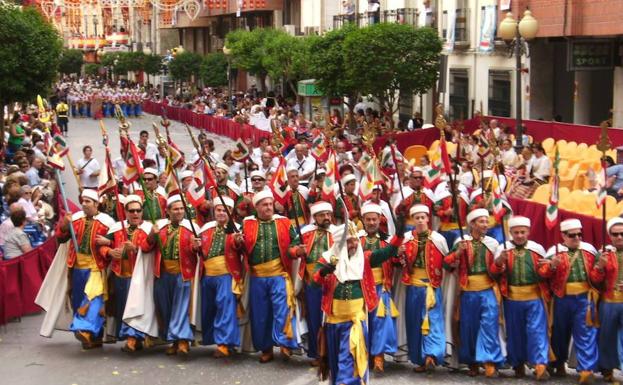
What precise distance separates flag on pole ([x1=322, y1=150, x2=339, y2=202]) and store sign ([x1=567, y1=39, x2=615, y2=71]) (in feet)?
41.2

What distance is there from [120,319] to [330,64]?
2057cm

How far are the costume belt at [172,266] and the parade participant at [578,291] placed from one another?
3688 mm

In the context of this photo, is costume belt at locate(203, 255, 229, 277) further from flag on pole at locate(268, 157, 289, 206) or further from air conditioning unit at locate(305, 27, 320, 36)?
air conditioning unit at locate(305, 27, 320, 36)

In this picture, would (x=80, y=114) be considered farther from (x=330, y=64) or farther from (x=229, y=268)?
(x=229, y=268)

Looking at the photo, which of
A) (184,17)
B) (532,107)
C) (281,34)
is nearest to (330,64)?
(532,107)

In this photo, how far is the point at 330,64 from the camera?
32.0 meters

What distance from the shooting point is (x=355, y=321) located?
32.0 feet

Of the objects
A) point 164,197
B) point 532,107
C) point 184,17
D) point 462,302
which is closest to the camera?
point 462,302

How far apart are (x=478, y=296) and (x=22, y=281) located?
19.3 feet

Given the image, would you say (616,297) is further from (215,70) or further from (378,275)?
(215,70)

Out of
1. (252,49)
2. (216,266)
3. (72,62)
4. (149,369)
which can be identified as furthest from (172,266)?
(72,62)

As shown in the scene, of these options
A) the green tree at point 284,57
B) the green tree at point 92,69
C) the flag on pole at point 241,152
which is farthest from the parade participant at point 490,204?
the green tree at point 92,69

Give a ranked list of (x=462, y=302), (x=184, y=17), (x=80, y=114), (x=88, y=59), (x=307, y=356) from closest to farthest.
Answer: (x=462, y=302), (x=307, y=356), (x=80, y=114), (x=184, y=17), (x=88, y=59)

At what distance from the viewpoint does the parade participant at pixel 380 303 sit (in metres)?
10.8
